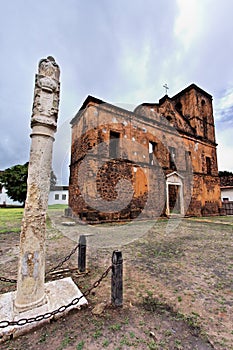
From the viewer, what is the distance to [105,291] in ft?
9.00

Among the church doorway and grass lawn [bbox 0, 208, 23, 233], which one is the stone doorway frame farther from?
grass lawn [bbox 0, 208, 23, 233]

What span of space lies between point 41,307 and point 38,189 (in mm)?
1486

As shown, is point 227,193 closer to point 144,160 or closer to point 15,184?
point 144,160

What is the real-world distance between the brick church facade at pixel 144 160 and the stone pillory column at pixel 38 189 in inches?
284

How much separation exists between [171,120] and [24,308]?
1582 cm

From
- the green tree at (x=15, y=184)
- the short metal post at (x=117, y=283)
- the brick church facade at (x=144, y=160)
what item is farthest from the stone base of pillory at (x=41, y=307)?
the green tree at (x=15, y=184)

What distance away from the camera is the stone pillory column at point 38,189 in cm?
217

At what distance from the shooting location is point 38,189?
2336 millimetres

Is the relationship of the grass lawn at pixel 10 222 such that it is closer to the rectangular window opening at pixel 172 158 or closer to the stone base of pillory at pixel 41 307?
the stone base of pillory at pixel 41 307

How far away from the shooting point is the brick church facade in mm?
10203

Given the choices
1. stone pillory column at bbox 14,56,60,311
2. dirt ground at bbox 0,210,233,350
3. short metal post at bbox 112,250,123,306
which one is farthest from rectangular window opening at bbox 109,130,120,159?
short metal post at bbox 112,250,123,306

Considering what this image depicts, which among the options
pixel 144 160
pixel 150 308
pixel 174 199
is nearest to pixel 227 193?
pixel 174 199

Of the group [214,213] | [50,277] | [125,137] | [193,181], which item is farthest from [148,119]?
[50,277]

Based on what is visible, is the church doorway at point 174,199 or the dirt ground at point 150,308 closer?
the dirt ground at point 150,308
